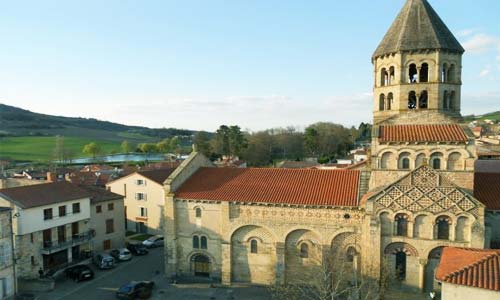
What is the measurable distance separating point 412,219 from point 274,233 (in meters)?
11.2

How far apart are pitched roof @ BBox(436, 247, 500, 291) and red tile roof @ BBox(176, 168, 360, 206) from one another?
10.8 m

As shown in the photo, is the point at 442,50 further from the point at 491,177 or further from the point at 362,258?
the point at 362,258

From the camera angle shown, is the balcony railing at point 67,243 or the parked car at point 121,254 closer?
the balcony railing at point 67,243

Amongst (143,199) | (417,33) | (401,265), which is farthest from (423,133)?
(143,199)

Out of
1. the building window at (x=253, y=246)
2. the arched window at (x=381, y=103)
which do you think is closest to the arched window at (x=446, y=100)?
the arched window at (x=381, y=103)

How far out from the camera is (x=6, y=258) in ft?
101

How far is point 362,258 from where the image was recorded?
95.1 ft

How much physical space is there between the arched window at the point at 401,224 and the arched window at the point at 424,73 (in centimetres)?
1140

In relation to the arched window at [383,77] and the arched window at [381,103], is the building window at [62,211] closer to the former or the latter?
the arched window at [381,103]

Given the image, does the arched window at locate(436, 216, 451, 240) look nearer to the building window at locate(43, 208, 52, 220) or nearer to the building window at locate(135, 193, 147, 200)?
the building window at locate(43, 208, 52, 220)

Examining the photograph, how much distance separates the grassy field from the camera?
5758 inches

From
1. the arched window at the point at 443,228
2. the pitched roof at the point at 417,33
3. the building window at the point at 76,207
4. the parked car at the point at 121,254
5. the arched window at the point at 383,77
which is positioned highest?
the pitched roof at the point at 417,33

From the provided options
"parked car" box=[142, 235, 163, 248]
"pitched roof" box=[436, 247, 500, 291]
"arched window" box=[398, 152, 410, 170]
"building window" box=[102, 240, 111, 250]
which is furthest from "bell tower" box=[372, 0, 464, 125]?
"building window" box=[102, 240, 111, 250]

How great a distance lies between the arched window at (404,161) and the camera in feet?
93.8
